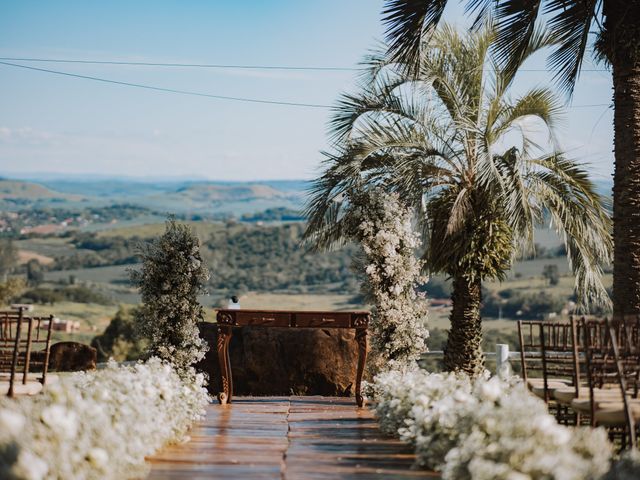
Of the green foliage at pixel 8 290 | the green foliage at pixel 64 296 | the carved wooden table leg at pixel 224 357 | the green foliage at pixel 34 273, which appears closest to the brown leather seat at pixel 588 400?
the carved wooden table leg at pixel 224 357

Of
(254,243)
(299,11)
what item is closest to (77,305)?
(254,243)

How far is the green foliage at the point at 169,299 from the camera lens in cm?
929

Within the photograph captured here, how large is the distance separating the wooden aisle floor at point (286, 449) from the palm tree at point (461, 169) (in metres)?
2.29

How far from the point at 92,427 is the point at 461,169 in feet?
22.4

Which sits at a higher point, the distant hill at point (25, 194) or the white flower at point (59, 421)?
the distant hill at point (25, 194)

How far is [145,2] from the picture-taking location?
24141 mm

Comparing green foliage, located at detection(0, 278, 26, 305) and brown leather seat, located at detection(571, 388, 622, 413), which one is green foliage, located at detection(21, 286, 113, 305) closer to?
green foliage, located at detection(0, 278, 26, 305)

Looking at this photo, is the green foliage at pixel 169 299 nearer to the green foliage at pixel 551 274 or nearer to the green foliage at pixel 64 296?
the green foliage at pixel 551 274

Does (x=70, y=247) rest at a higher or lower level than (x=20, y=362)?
higher

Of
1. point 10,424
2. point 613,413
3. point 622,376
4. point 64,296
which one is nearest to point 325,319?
point 613,413

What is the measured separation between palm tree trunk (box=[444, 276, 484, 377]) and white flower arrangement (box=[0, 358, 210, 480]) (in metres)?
4.57

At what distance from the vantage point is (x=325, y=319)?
9.46 m

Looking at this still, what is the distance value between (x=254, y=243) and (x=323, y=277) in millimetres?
3451

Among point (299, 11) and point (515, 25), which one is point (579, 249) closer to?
point (515, 25)
